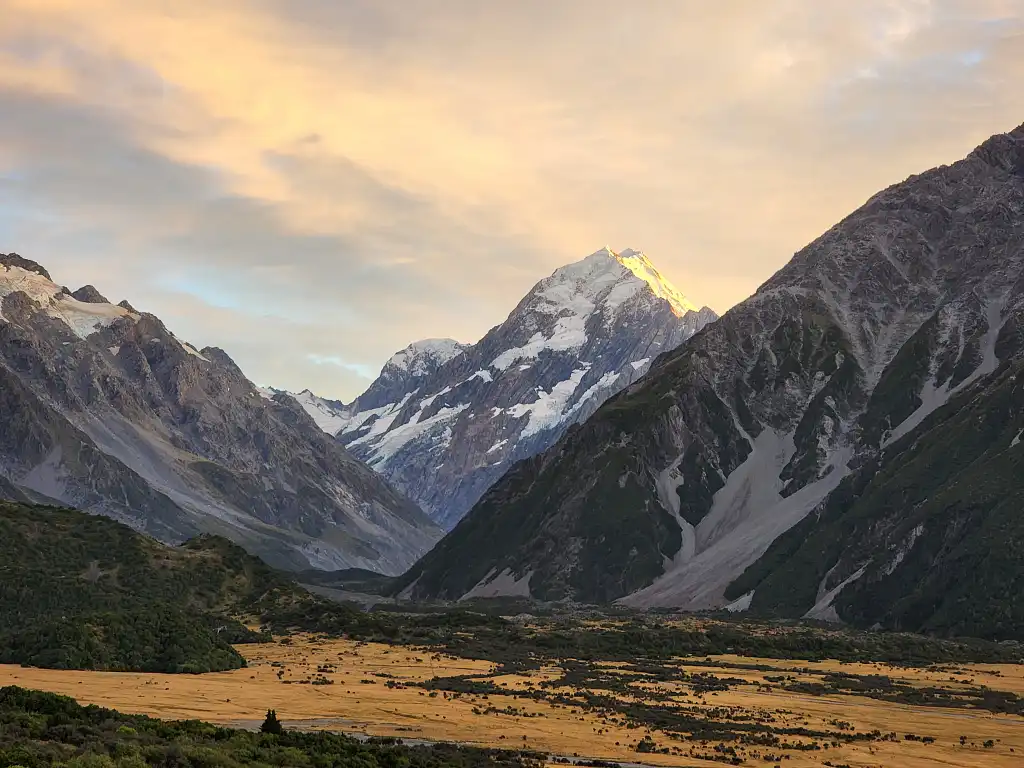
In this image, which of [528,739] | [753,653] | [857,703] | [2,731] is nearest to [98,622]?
[528,739]

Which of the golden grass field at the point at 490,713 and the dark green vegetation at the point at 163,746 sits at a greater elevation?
the dark green vegetation at the point at 163,746

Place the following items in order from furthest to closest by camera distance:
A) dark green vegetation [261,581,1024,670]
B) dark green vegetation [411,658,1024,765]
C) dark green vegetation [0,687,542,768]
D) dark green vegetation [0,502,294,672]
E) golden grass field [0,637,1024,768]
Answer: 1. dark green vegetation [261,581,1024,670]
2. dark green vegetation [0,502,294,672]
3. dark green vegetation [411,658,1024,765]
4. golden grass field [0,637,1024,768]
5. dark green vegetation [0,687,542,768]

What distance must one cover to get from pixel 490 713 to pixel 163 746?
4107 cm

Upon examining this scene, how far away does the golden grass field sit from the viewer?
274 feet

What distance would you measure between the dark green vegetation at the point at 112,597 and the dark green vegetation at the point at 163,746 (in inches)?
1947

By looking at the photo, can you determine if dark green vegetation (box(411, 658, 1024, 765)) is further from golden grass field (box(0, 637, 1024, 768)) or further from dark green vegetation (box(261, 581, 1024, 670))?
dark green vegetation (box(261, 581, 1024, 670))

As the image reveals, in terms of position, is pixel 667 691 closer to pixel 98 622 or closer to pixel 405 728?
pixel 405 728

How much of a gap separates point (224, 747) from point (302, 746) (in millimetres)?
5912

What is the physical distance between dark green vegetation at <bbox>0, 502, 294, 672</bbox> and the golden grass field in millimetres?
5254

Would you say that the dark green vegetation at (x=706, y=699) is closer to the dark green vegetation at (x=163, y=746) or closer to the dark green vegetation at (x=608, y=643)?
the dark green vegetation at (x=608, y=643)

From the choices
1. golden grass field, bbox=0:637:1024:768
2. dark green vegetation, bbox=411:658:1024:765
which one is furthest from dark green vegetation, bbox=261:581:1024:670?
golden grass field, bbox=0:637:1024:768

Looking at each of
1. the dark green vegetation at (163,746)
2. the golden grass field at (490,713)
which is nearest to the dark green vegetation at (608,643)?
the golden grass field at (490,713)

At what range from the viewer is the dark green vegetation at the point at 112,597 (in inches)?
4665

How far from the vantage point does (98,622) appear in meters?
123
